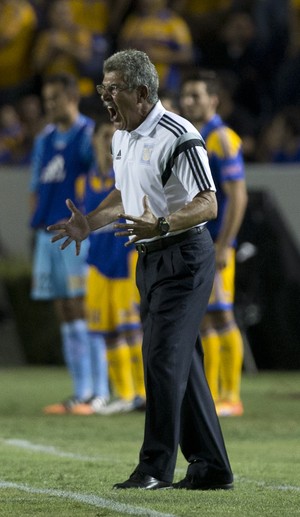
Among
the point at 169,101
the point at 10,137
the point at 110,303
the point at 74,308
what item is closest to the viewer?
the point at 169,101

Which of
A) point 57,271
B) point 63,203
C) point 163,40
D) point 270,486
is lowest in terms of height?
point 270,486

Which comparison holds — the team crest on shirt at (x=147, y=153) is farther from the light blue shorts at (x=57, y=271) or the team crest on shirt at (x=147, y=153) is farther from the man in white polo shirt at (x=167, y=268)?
the light blue shorts at (x=57, y=271)

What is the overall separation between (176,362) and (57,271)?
5.10 m

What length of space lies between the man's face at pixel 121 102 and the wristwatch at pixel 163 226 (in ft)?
2.09

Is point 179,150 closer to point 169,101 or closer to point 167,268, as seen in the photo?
point 167,268

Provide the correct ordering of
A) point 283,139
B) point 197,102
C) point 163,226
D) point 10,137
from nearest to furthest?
point 163,226
point 197,102
point 283,139
point 10,137

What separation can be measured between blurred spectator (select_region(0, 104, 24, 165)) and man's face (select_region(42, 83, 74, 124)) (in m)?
5.71

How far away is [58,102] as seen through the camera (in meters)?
10.6

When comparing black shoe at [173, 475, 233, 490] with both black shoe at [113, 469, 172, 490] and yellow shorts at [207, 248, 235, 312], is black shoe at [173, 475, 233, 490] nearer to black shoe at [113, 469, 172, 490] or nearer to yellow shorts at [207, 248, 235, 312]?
black shoe at [113, 469, 172, 490]

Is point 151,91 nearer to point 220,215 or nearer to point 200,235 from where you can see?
point 200,235

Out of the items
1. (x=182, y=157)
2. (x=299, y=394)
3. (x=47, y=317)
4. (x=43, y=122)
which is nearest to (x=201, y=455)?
(x=182, y=157)

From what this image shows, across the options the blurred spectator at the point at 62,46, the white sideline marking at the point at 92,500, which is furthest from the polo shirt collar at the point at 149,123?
the blurred spectator at the point at 62,46

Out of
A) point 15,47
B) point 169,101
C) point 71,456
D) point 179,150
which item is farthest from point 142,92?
point 15,47

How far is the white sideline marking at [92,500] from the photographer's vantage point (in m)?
5.31
